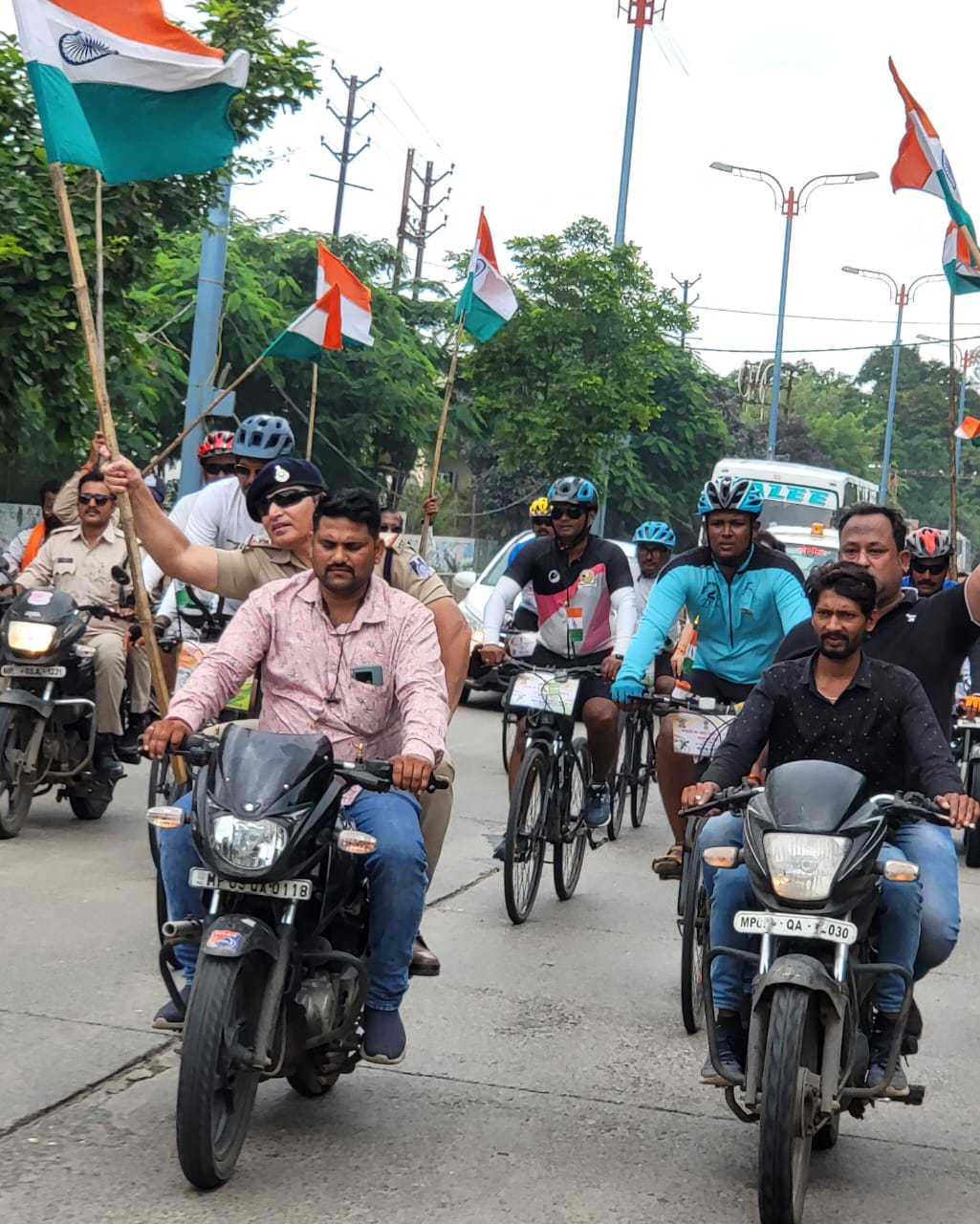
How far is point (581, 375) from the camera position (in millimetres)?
27422

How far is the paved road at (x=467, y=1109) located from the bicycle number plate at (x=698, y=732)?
903mm

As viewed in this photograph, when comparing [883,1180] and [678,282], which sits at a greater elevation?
[678,282]

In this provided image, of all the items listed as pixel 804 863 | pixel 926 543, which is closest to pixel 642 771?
pixel 926 543

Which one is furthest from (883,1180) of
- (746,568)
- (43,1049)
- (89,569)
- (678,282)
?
(678,282)

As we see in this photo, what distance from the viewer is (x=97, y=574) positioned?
9.34 metres

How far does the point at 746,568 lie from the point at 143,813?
414cm

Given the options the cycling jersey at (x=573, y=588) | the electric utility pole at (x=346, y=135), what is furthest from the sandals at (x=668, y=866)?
the electric utility pole at (x=346, y=135)

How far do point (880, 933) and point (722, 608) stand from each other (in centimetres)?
299

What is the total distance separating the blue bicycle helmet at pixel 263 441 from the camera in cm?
739

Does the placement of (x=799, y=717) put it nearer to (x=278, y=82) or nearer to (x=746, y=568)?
(x=746, y=568)

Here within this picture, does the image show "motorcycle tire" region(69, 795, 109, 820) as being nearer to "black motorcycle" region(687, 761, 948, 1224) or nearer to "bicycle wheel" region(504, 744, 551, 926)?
"bicycle wheel" region(504, 744, 551, 926)

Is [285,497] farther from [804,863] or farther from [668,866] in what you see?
[804,863]

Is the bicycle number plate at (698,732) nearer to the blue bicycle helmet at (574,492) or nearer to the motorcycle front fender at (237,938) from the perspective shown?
the blue bicycle helmet at (574,492)

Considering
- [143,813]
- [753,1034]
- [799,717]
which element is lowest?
[143,813]
